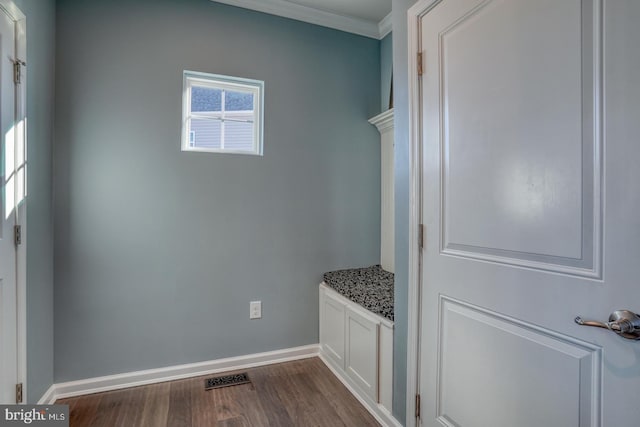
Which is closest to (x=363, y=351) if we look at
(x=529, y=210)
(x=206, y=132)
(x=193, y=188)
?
(x=529, y=210)

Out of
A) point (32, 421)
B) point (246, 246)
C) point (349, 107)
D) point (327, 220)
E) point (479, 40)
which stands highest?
point (349, 107)

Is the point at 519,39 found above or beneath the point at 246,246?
above

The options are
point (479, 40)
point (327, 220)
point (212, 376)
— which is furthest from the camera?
point (327, 220)

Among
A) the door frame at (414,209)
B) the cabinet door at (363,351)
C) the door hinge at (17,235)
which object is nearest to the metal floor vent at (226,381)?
the cabinet door at (363,351)

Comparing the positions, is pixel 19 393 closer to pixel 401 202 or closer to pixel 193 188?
pixel 193 188

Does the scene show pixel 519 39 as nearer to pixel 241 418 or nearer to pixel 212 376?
pixel 241 418

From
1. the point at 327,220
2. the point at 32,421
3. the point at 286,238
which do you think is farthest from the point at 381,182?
the point at 32,421

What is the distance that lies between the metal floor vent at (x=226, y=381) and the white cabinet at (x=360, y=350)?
63 cm

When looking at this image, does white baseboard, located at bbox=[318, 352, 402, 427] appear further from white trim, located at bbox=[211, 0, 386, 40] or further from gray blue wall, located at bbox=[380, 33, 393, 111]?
white trim, located at bbox=[211, 0, 386, 40]

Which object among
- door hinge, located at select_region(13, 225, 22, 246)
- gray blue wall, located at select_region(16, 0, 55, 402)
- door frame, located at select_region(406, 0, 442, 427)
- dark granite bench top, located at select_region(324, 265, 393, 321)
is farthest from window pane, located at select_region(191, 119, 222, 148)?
door frame, located at select_region(406, 0, 442, 427)

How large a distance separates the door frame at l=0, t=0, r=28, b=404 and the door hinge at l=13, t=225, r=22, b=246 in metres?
0.02

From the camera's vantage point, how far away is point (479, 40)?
1177 millimetres

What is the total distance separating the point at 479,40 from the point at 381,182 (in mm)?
1660

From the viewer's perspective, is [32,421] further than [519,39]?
Yes
